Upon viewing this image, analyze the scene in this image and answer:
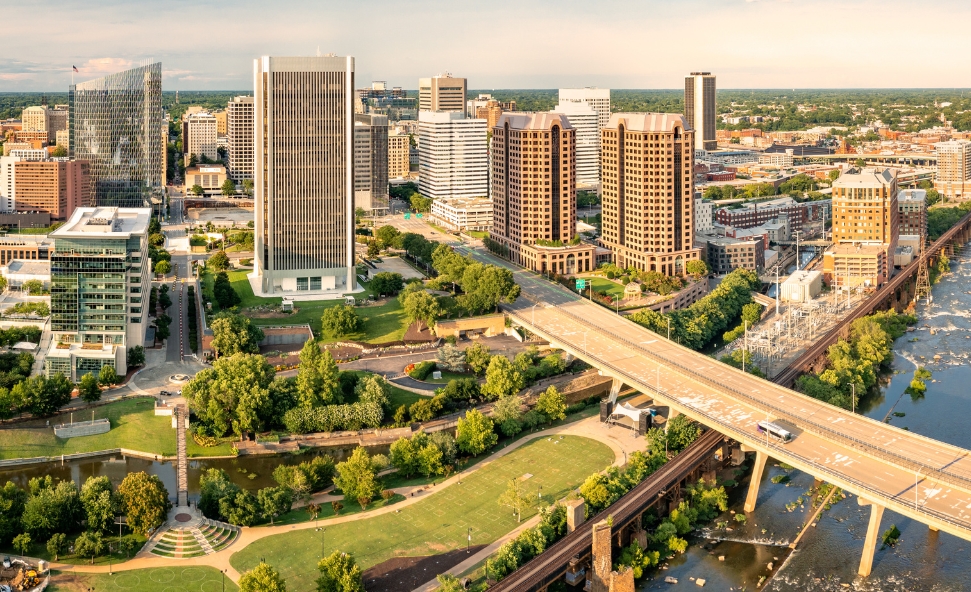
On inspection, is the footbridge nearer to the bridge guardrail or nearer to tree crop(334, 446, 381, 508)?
the bridge guardrail

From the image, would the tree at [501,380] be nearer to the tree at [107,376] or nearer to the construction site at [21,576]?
the tree at [107,376]

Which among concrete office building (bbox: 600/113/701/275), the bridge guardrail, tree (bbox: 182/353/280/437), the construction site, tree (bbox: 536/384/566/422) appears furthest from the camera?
concrete office building (bbox: 600/113/701/275)

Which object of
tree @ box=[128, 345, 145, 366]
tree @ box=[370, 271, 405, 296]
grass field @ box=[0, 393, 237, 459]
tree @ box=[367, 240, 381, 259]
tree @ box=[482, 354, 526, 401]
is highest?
tree @ box=[367, 240, 381, 259]

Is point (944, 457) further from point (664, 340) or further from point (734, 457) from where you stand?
point (664, 340)

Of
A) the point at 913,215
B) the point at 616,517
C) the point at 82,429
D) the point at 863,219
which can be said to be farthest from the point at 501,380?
the point at 913,215

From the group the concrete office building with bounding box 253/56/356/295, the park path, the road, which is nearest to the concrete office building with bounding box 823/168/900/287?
the road

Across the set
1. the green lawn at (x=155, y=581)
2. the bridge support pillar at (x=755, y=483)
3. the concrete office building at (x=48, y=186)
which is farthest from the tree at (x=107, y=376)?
the concrete office building at (x=48, y=186)

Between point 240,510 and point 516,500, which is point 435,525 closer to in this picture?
point 516,500

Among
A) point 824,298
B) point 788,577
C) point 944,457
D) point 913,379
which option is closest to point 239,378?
point 788,577
